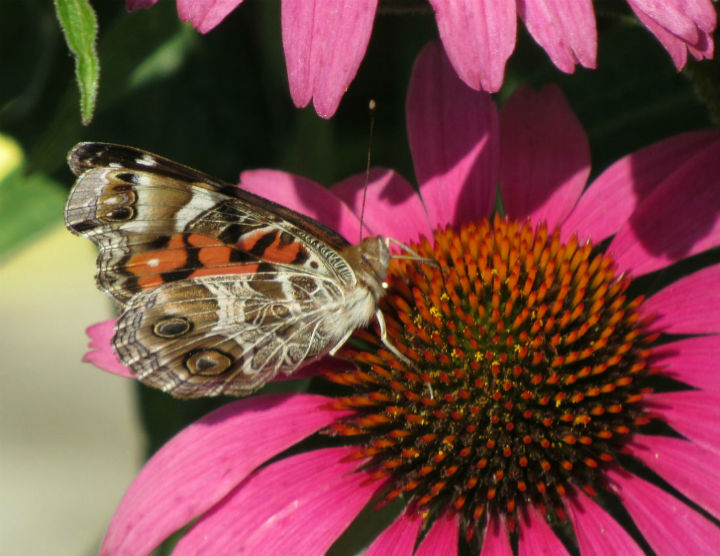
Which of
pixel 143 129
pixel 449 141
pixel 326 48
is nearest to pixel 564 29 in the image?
pixel 326 48

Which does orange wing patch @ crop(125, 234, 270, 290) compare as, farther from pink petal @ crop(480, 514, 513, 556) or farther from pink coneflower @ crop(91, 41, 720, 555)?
pink petal @ crop(480, 514, 513, 556)

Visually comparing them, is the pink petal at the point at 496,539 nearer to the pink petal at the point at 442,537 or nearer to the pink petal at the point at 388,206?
the pink petal at the point at 442,537

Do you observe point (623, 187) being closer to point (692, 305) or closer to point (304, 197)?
point (692, 305)

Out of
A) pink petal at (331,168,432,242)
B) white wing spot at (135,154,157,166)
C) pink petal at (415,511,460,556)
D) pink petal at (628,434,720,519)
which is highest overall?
white wing spot at (135,154,157,166)

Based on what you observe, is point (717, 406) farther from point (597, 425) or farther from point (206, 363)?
point (206, 363)

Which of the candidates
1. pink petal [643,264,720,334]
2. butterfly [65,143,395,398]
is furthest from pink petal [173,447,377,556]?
pink petal [643,264,720,334]

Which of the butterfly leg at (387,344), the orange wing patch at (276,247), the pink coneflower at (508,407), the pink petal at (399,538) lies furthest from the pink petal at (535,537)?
the orange wing patch at (276,247)
